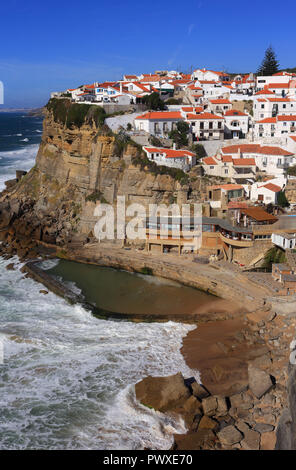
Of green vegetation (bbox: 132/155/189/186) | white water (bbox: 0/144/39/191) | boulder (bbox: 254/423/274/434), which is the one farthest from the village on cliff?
white water (bbox: 0/144/39/191)

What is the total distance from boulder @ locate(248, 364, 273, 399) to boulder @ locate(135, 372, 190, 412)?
2.74 meters

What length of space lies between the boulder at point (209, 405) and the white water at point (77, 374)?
3.91 ft

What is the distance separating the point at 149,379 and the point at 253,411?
13.7ft

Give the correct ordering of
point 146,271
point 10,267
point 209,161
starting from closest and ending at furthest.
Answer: point 146,271 → point 10,267 → point 209,161

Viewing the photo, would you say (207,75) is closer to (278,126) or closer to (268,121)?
(268,121)

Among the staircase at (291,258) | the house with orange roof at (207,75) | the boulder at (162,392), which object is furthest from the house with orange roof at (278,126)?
the boulder at (162,392)

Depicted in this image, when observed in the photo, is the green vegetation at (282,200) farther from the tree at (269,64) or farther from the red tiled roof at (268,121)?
the tree at (269,64)

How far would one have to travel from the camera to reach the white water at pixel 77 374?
15188 mm

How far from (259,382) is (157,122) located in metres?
27.7

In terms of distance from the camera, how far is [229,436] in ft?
48.2

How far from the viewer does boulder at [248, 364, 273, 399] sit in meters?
16.9

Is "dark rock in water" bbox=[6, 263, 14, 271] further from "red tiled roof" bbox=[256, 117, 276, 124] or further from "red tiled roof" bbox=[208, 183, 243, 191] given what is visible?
"red tiled roof" bbox=[256, 117, 276, 124]

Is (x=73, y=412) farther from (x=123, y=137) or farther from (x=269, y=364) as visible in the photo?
(x=123, y=137)

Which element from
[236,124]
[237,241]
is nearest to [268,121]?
[236,124]
